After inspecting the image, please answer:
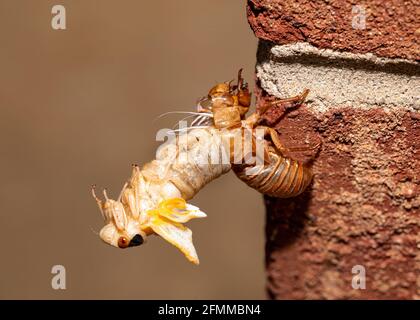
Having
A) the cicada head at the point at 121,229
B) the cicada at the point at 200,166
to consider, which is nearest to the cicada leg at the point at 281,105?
the cicada at the point at 200,166

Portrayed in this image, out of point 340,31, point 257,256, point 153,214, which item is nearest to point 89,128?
point 257,256

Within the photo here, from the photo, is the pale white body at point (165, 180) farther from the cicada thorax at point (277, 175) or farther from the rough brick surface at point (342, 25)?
the rough brick surface at point (342, 25)

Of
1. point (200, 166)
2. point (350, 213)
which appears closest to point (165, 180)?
point (200, 166)

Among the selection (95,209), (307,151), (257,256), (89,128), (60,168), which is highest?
(307,151)

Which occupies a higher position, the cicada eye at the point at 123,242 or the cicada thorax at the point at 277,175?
the cicada thorax at the point at 277,175

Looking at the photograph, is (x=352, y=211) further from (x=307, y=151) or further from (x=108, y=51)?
(x=108, y=51)
